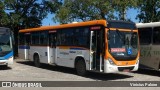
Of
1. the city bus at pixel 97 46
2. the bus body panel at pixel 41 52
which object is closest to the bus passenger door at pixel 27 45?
the bus body panel at pixel 41 52

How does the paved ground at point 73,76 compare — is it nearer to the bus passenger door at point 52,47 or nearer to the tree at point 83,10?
→ the bus passenger door at point 52,47

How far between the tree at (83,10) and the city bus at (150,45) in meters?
13.6

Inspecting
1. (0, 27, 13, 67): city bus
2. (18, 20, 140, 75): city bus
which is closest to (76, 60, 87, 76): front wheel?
(18, 20, 140, 75): city bus

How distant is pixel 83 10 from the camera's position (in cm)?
3462

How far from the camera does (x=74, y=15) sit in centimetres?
3550

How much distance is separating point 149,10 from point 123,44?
62.1 feet

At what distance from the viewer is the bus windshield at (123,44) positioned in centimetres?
1579

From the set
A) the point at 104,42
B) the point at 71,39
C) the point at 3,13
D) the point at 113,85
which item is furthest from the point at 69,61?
the point at 3,13

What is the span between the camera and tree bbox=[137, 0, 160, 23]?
3359 centimetres

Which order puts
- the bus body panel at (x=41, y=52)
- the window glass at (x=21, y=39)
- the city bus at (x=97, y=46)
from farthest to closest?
the window glass at (x=21, y=39) → the bus body panel at (x=41, y=52) → the city bus at (x=97, y=46)

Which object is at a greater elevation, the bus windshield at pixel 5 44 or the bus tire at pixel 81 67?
the bus windshield at pixel 5 44

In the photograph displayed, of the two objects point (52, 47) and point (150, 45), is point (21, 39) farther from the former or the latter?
point (150, 45)

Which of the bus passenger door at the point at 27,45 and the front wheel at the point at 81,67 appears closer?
the front wheel at the point at 81,67

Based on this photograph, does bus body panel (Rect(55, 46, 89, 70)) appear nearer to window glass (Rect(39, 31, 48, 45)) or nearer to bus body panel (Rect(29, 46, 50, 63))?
bus body panel (Rect(29, 46, 50, 63))
